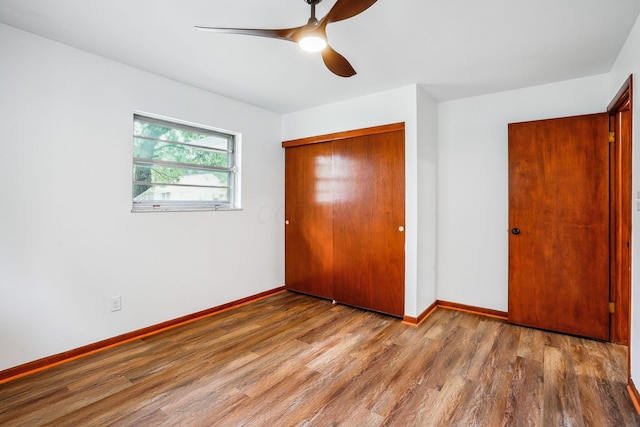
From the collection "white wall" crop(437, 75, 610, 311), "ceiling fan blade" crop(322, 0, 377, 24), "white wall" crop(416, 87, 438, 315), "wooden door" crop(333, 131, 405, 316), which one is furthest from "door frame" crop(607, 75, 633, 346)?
"ceiling fan blade" crop(322, 0, 377, 24)

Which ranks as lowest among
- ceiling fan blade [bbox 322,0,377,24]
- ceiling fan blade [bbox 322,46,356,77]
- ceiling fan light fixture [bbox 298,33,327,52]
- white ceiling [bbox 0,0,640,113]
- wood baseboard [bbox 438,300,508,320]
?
wood baseboard [bbox 438,300,508,320]

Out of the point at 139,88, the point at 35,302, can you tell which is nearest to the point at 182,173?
the point at 139,88

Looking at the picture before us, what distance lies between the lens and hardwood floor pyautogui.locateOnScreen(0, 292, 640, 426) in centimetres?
176

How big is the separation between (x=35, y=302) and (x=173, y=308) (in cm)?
104

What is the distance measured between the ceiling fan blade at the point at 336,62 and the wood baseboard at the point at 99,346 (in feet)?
8.65

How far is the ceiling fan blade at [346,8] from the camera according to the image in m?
1.48

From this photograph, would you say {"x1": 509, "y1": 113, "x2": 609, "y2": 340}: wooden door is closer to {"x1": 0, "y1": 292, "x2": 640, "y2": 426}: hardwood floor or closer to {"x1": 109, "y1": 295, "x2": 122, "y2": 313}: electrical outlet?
{"x1": 0, "y1": 292, "x2": 640, "y2": 426}: hardwood floor

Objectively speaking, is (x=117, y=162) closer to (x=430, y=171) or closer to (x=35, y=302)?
(x=35, y=302)

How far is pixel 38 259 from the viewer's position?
2.21 meters

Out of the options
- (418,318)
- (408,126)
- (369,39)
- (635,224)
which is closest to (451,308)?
(418,318)

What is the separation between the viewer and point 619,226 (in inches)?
101

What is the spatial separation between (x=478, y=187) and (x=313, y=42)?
7.97 ft

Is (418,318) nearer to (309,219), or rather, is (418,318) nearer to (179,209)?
(309,219)

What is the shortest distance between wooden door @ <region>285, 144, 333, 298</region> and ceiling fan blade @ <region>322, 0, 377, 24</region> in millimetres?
2072
